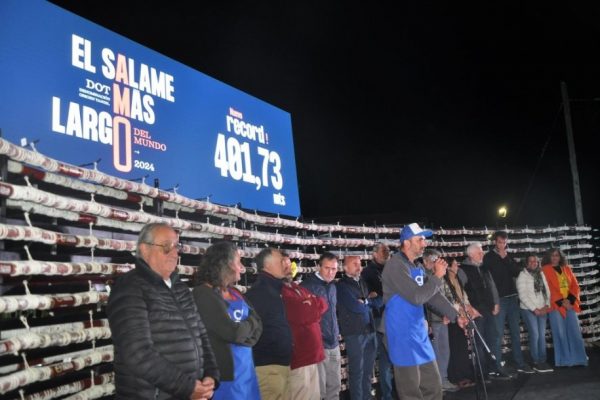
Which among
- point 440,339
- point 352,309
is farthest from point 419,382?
point 440,339

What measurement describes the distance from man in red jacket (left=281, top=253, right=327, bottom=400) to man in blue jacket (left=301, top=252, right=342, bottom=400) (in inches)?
33.0

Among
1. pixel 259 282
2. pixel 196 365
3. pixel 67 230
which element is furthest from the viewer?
pixel 259 282

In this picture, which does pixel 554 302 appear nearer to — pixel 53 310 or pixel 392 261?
pixel 392 261

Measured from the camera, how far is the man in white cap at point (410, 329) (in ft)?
17.7

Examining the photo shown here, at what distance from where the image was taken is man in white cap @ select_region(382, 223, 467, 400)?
5.40 metres

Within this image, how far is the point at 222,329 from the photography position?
404 centimetres

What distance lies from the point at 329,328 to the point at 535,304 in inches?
206

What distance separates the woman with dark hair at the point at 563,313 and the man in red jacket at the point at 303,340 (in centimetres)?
620

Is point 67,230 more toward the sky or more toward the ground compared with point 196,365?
more toward the sky

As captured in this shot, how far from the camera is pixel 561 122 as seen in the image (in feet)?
50.8

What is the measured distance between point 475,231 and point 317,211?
1709 cm

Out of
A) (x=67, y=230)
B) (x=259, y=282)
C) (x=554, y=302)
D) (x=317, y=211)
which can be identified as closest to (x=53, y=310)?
(x=67, y=230)

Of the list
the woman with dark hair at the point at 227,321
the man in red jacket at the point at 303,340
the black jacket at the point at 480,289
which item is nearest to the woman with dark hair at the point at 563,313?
the black jacket at the point at 480,289

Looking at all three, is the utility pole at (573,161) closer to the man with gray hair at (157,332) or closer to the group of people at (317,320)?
the group of people at (317,320)
